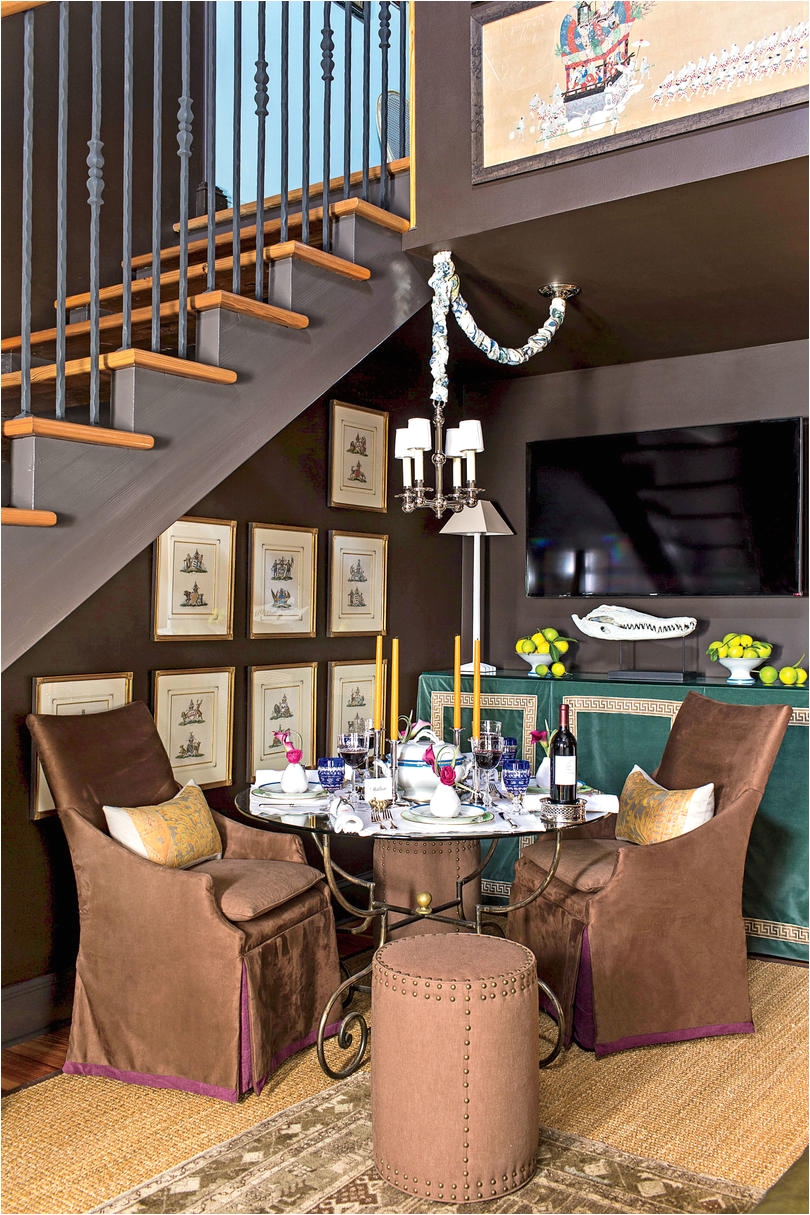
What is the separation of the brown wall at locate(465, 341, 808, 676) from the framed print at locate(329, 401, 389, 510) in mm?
826

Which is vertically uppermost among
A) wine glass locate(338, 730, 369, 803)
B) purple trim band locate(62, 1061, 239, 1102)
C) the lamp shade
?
the lamp shade

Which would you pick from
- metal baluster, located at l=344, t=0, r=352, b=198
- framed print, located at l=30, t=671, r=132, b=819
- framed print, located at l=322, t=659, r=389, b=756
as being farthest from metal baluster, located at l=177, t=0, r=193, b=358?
framed print, located at l=322, t=659, r=389, b=756

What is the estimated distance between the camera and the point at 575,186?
3.23m

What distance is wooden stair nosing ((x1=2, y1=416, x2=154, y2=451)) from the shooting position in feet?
8.38

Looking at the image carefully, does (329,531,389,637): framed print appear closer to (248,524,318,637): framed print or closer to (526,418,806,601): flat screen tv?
(248,524,318,637): framed print

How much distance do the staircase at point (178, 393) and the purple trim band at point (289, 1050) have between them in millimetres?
1356

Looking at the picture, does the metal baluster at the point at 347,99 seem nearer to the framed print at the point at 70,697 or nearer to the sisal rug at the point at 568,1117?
the framed print at the point at 70,697

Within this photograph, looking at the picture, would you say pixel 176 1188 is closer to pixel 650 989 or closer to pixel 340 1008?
pixel 340 1008

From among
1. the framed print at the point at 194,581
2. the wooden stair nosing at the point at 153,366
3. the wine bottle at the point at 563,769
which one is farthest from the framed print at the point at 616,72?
the wine bottle at the point at 563,769

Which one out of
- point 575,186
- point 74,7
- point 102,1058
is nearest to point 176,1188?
point 102,1058

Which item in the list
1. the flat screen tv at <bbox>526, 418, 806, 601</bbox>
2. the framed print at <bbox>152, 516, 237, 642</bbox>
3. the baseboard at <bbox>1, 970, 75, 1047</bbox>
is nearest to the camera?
the baseboard at <bbox>1, 970, 75, 1047</bbox>

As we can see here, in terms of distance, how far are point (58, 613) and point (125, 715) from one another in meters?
0.81

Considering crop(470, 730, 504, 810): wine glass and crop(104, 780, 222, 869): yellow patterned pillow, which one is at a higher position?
crop(470, 730, 504, 810): wine glass

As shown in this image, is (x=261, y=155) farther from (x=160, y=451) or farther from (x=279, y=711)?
(x=279, y=711)
